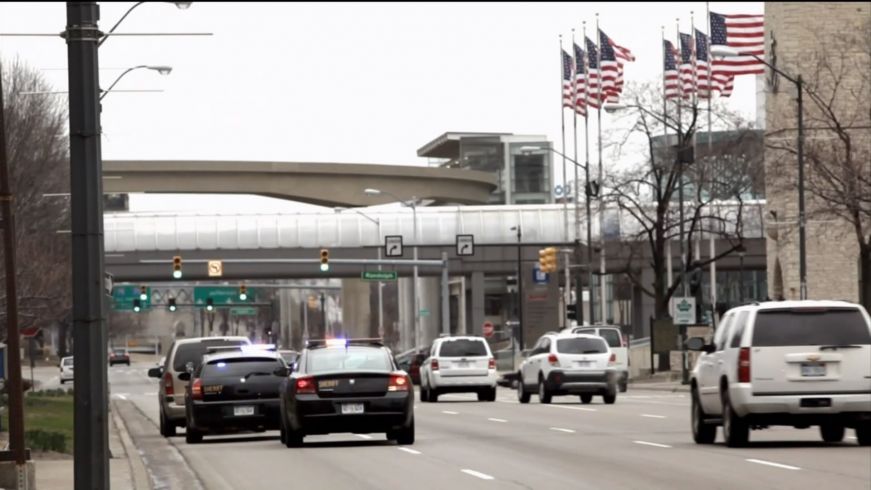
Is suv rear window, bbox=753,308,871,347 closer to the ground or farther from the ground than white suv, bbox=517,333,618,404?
farther from the ground

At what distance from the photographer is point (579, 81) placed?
70.2m

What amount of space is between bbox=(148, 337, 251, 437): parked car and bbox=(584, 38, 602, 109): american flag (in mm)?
32755

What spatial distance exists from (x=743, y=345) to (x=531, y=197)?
134340 mm

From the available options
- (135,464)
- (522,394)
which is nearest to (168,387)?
(135,464)

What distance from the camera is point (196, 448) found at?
29.1 metres

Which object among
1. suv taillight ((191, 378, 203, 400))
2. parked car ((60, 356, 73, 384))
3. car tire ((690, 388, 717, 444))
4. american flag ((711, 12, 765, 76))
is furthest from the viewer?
parked car ((60, 356, 73, 384))

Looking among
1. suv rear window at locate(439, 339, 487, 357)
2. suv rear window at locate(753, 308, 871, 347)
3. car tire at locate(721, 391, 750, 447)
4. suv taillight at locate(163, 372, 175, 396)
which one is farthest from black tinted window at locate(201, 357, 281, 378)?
suv rear window at locate(439, 339, 487, 357)

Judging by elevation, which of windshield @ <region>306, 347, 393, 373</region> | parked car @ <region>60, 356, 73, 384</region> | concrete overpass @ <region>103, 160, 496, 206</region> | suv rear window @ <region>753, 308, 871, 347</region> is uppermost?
concrete overpass @ <region>103, 160, 496, 206</region>

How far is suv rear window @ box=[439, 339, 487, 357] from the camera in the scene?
4928 cm

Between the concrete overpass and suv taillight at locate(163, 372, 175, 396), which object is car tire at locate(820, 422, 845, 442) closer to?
suv taillight at locate(163, 372, 175, 396)

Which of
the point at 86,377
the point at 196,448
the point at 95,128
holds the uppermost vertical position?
the point at 95,128

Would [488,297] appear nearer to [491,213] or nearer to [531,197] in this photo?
[531,197]

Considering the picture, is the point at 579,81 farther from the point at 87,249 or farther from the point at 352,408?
the point at 87,249

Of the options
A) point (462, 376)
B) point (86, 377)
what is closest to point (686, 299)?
point (462, 376)
